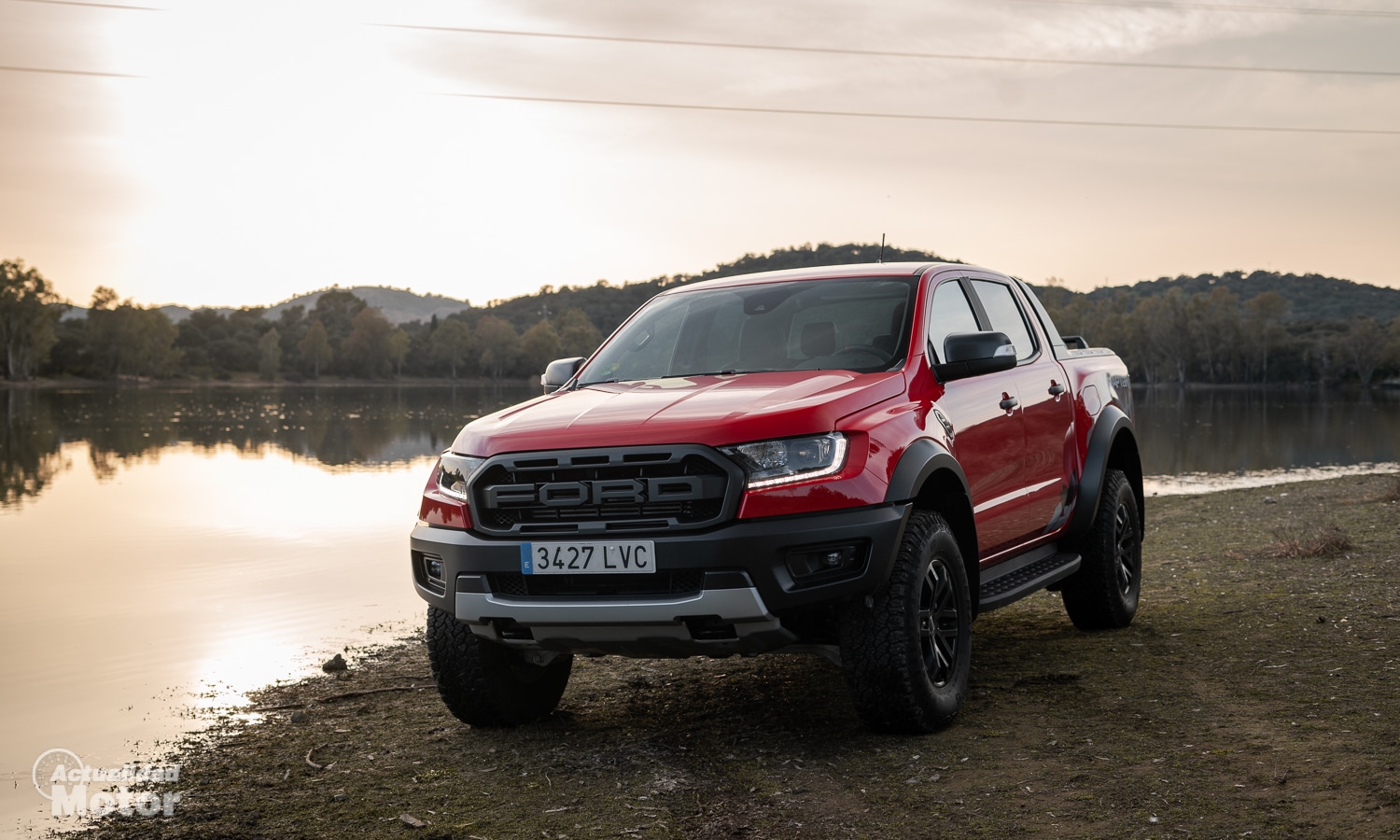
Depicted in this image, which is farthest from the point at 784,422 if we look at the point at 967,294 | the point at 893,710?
the point at 967,294

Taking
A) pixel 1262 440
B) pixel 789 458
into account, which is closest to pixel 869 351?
pixel 789 458

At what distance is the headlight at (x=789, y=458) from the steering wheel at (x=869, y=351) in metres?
0.92

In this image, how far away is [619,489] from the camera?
15.1ft

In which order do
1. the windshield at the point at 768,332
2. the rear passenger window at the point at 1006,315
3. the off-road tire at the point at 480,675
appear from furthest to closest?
the rear passenger window at the point at 1006,315, the windshield at the point at 768,332, the off-road tire at the point at 480,675

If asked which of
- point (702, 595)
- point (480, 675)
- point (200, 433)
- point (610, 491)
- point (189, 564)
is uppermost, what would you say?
point (610, 491)

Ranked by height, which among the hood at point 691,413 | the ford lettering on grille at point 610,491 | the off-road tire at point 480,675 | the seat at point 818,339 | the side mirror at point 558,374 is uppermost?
the seat at point 818,339

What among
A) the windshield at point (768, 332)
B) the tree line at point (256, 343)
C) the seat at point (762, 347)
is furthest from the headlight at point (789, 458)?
the tree line at point (256, 343)

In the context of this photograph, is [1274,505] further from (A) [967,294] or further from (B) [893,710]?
(B) [893,710]

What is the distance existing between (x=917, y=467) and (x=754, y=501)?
828 millimetres

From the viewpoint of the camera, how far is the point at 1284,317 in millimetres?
146375

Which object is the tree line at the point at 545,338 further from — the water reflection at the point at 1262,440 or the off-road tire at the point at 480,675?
the off-road tire at the point at 480,675

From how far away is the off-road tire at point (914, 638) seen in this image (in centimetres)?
482

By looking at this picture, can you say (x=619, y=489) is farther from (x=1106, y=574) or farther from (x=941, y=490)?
(x=1106, y=574)

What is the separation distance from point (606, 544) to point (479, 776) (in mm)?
1210
